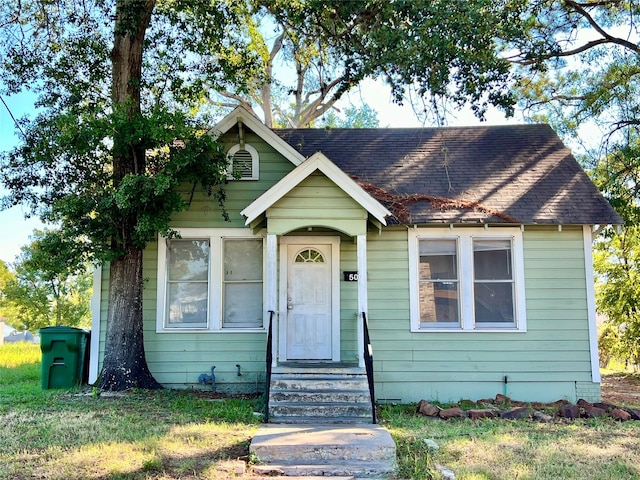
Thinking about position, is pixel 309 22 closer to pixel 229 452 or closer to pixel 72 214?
pixel 72 214

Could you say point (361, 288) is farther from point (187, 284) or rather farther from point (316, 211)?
point (187, 284)

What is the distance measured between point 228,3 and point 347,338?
21.6ft

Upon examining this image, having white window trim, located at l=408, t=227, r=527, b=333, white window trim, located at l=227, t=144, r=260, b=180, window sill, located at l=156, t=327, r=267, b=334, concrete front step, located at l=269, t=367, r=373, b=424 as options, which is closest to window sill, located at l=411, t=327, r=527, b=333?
white window trim, located at l=408, t=227, r=527, b=333

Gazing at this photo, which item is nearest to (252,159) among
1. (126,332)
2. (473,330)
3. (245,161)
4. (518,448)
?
(245,161)

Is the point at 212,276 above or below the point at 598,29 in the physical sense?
below

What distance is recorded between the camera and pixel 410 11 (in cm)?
767

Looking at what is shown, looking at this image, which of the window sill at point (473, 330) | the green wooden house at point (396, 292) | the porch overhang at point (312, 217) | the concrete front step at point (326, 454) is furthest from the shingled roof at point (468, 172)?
the concrete front step at point (326, 454)

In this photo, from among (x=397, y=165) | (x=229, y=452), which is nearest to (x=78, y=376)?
(x=229, y=452)

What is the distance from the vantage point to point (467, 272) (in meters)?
9.23

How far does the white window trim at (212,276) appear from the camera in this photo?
9219mm

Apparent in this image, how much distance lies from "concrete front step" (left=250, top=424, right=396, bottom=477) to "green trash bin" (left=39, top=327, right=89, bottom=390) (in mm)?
4607

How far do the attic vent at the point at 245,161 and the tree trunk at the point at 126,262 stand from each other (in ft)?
4.98

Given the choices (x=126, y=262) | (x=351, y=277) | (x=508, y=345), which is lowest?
(x=508, y=345)

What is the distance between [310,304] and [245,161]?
273 cm
